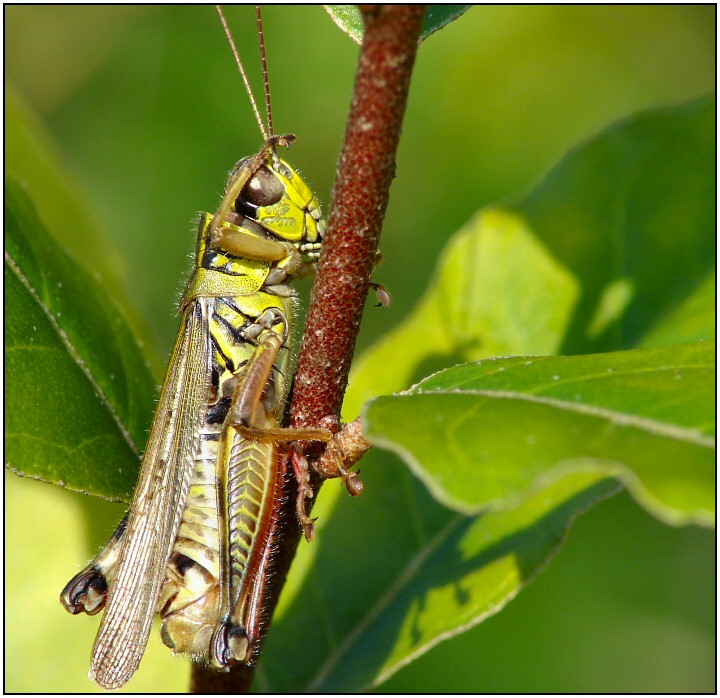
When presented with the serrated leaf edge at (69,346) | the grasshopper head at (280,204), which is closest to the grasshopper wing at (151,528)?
the serrated leaf edge at (69,346)

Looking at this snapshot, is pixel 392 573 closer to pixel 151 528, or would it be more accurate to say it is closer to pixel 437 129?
pixel 151 528

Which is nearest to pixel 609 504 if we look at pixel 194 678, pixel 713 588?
pixel 713 588

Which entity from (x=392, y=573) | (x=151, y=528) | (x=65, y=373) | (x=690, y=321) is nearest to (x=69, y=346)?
(x=65, y=373)

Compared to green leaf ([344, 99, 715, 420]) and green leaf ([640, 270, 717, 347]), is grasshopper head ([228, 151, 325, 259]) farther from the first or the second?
green leaf ([640, 270, 717, 347])

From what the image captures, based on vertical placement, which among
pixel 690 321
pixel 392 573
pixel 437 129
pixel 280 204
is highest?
pixel 437 129

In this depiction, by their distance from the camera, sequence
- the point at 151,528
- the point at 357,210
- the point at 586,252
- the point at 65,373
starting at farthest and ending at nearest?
the point at 586,252
the point at 151,528
the point at 65,373
the point at 357,210

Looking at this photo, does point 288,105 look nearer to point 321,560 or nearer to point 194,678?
point 321,560
